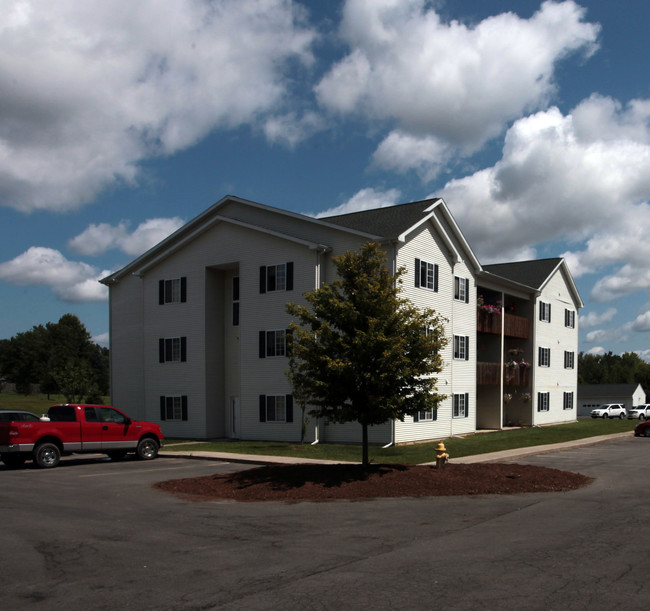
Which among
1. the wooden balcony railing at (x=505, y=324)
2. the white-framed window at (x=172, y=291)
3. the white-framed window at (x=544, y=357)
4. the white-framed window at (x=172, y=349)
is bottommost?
the white-framed window at (x=544, y=357)

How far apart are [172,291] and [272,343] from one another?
729 centimetres

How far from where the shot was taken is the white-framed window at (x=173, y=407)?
34.5 m

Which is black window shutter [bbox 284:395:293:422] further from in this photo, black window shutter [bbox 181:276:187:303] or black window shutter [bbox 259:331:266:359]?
black window shutter [bbox 181:276:187:303]

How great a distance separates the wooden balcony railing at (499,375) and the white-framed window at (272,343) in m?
11.6

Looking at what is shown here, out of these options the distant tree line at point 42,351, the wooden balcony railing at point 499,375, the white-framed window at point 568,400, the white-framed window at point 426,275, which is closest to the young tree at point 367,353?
the white-framed window at point 426,275

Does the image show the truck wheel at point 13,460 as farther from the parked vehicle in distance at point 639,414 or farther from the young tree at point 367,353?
the parked vehicle in distance at point 639,414

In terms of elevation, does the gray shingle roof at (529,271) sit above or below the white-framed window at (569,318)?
above

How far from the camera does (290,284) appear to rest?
3106 centimetres

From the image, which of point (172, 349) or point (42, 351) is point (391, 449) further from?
point (42, 351)

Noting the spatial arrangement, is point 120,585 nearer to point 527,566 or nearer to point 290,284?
point 527,566

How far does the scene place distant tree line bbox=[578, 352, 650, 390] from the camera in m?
131

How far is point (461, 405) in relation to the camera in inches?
1367

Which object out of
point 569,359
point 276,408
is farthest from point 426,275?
point 569,359

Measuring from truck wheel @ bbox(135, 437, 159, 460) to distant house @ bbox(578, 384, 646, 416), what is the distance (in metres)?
73.5
